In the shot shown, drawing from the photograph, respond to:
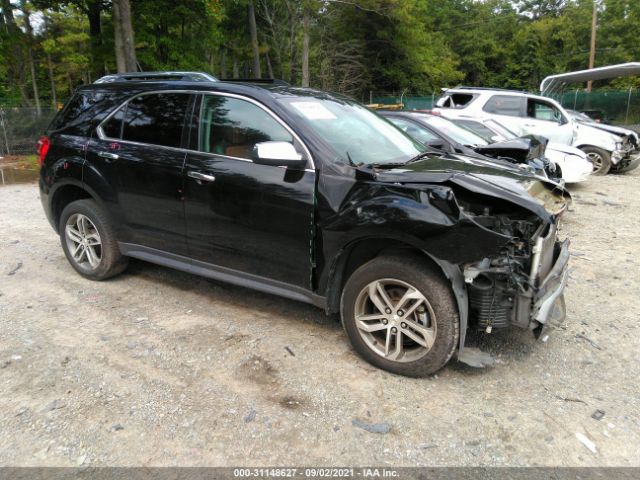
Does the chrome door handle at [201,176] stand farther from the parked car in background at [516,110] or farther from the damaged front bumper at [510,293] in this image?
the parked car in background at [516,110]

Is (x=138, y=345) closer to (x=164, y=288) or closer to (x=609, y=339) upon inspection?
(x=164, y=288)

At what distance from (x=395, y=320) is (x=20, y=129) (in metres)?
16.7

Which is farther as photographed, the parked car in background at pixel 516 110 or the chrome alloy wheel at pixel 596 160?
the chrome alloy wheel at pixel 596 160

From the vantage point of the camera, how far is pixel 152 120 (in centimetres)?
429

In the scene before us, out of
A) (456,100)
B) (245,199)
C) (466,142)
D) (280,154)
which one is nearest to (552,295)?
(280,154)

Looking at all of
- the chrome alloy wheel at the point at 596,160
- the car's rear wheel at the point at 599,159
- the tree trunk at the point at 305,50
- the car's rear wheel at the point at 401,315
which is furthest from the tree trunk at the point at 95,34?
the car's rear wheel at the point at 401,315

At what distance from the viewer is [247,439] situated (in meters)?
2.70

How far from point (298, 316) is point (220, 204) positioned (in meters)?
1.15

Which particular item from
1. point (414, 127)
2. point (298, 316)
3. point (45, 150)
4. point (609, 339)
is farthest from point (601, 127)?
point (45, 150)

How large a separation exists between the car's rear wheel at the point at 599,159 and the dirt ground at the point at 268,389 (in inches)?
339

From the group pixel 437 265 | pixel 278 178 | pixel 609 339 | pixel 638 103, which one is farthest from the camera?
pixel 638 103

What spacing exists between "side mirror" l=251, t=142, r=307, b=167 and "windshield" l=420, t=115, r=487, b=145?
168 inches

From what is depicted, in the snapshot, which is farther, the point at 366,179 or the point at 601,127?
the point at 601,127

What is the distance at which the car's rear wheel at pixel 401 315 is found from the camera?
120 inches
